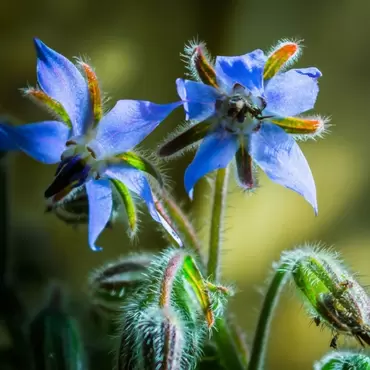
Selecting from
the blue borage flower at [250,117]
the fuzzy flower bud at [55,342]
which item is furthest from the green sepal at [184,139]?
the fuzzy flower bud at [55,342]

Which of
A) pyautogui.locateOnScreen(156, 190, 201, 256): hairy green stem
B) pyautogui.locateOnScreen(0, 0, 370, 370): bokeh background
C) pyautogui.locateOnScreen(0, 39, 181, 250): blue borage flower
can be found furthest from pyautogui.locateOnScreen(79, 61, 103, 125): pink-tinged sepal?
pyautogui.locateOnScreen(0, 0, 370, 370): bokeh background

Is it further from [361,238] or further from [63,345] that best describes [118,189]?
[361,238]

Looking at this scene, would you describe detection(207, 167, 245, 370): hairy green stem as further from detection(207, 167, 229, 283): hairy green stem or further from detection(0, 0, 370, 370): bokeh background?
detection(0, 0, 370, 370): bokeh background

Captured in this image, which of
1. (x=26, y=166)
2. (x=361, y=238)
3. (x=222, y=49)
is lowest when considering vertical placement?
(x=361, y=238)

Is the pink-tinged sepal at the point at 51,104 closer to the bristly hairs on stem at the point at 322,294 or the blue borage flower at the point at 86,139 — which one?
the blue borage flower at the point at 86,139

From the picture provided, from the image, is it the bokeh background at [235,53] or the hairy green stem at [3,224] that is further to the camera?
the bokeh background at [235,53]

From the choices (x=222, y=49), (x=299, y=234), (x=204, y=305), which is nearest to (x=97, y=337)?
(x=204, y=305)
